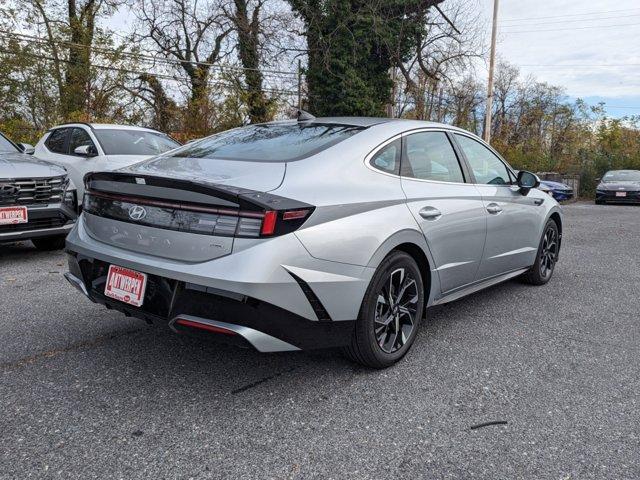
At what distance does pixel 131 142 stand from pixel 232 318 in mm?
6212

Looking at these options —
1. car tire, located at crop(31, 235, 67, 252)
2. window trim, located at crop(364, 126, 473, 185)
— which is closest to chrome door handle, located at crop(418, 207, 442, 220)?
window trim, located at crop(364, 126, 473, 185)

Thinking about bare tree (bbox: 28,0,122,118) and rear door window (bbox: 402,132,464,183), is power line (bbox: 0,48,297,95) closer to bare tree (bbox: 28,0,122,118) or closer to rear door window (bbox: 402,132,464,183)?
bare tree (bbox: 28,0,122,118)

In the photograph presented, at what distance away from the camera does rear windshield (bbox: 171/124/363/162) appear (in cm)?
301

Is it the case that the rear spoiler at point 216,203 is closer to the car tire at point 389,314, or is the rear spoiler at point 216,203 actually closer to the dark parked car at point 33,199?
the car tire at point 389,314

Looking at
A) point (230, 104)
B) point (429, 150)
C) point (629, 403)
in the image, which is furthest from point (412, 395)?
point (230, 104)

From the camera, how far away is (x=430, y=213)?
330 cm

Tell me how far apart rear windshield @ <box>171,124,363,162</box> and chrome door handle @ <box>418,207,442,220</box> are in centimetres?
63

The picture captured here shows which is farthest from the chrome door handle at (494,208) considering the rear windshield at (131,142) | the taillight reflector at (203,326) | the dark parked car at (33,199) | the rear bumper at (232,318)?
the rear windshield at (131,142)

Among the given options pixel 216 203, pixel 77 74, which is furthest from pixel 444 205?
pixel 77 74

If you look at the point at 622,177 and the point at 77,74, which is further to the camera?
the point at 622,177

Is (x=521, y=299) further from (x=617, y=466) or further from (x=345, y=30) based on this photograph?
(x=345, y=30)

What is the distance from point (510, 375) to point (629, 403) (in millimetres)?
599

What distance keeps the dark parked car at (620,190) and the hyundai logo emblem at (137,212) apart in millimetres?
18898

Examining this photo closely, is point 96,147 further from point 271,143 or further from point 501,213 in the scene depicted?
point 501,213
